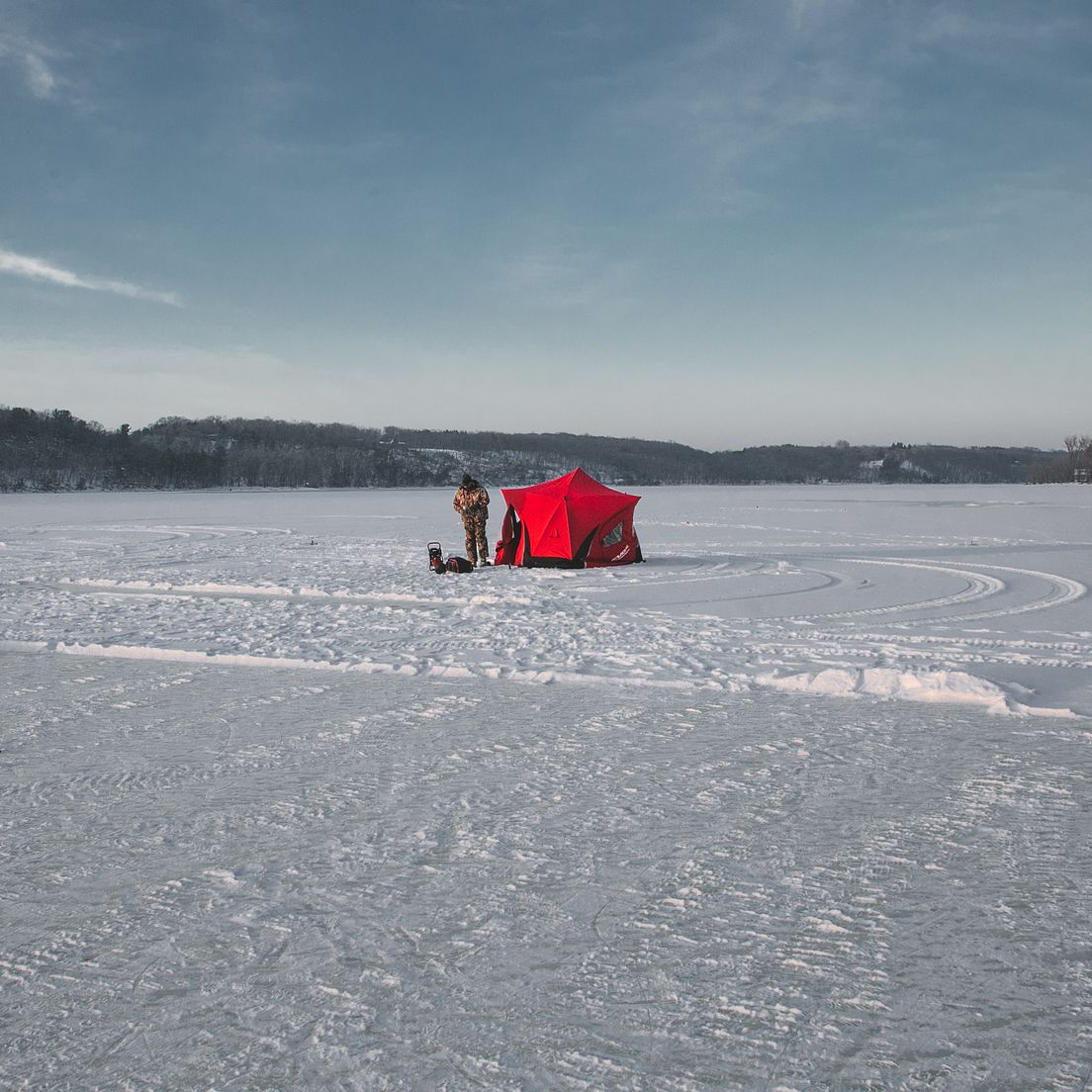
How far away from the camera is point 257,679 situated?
6.91 m

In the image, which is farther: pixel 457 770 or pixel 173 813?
pixel 457 770

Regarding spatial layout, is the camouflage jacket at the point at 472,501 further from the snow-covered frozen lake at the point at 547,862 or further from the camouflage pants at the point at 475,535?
the snow-covered frozen lake at the point at 547,862

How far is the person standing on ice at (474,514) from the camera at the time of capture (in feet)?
49.5

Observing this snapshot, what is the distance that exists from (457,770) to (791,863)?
5.71 feet

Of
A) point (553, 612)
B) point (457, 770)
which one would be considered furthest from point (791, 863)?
point (553, 612)

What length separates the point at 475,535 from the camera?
15289 millimetres

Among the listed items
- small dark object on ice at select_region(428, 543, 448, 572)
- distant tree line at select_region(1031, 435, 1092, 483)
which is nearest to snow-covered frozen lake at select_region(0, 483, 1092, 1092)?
small dark object on ice at select_region(428, 543, 448, 572)

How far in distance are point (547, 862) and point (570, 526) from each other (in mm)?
11627

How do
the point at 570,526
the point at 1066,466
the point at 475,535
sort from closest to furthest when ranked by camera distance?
the point at 570,526
the point at 475,535
the point at 1066,466

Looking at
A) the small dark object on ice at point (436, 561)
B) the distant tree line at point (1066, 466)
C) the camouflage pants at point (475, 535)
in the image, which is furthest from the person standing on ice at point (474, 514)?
the distant tree line at point (1066, 466)

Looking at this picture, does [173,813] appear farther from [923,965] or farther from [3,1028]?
[923,965]

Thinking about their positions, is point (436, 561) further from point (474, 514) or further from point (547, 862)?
point (547, 862)

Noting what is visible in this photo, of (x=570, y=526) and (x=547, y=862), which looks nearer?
(x=547, y=862)

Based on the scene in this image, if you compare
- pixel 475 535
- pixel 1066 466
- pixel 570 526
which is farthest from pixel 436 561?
→ pixel 1066 466
